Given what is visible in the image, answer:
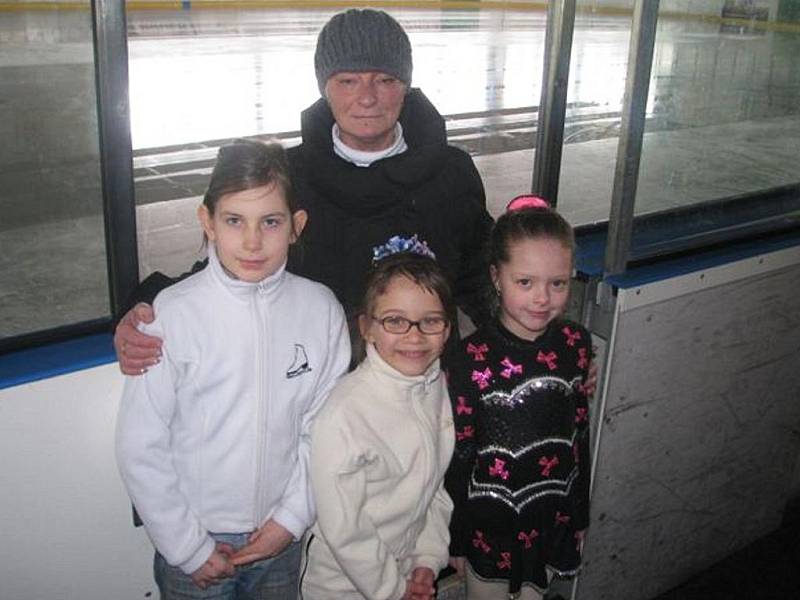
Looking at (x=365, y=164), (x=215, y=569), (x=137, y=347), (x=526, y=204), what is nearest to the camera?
(x=137, y=347)

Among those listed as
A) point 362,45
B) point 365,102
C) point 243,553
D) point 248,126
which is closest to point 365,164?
point 365,102

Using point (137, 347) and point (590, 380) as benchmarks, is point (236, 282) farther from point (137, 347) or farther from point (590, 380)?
point (590, 380)

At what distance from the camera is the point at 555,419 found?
194 centimetres

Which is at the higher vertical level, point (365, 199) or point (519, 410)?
point (365, 199)

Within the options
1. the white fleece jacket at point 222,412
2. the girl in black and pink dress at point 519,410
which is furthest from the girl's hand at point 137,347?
the girl in black and pink dress at point 519,410

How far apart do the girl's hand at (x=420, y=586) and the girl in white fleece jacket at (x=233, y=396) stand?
0.28m

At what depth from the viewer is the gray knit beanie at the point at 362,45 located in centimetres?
177

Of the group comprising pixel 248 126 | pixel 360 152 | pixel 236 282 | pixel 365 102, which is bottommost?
pixel 248 126

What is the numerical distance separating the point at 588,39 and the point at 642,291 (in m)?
17.3

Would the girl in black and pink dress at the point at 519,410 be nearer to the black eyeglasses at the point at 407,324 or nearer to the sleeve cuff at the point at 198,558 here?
the black eyeglasses at the point at 407,324

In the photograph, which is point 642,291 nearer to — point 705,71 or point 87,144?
point 87,144

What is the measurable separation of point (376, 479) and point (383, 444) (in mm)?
75

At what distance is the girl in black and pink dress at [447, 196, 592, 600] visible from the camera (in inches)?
74.0

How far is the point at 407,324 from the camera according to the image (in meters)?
1.69
